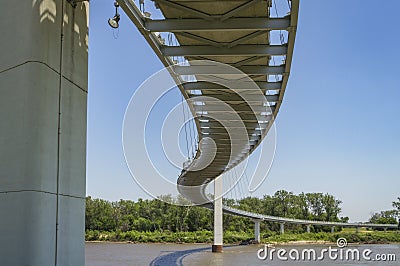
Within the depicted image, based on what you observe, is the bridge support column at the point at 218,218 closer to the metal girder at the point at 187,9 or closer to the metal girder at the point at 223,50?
the metal girder at the point at 223,50

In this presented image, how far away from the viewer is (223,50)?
47.7 ft

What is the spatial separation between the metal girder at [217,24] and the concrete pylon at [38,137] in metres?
3.73

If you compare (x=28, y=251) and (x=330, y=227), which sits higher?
(x=28, y=251)

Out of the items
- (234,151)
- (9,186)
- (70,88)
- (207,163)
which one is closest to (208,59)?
(70,88)

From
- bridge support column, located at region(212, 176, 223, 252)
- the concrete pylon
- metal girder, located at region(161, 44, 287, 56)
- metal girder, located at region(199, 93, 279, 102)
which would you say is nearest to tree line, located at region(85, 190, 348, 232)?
bridge support column, located at region(212, 176, 223, 252)

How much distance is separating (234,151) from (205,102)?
10.7 m

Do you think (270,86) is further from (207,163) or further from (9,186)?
(207,163)

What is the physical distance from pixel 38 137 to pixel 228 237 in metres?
70.3

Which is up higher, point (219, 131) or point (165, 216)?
point (219, 131)

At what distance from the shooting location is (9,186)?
825 centimetres

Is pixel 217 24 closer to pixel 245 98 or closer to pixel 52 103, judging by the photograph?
pixel 52 103

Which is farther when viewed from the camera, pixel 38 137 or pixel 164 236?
pixel 164 236

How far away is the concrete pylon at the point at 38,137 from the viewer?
812cm

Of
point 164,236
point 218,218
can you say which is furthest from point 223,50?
point 164,236
